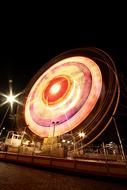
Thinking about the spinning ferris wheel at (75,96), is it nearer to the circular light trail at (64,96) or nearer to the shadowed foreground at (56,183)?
the circular light trail at (64,96)

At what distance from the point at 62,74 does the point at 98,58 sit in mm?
5354

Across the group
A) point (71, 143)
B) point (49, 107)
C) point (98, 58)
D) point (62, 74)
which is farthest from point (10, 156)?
point (98, 58)

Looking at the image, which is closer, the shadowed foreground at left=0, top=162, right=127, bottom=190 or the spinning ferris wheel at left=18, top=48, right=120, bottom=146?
the shadowed foreground at left=0, top=162, right=127, bottom=190

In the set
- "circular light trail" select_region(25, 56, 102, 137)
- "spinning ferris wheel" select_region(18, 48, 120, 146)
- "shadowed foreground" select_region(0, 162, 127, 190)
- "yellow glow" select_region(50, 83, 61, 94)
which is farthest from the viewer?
"yellow glow" select_region(50, 83, 61, 94)

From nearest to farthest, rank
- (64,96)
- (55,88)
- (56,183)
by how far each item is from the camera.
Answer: (56,183), (64,96), (55,88)

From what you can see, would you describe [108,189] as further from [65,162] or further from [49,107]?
[49,107]

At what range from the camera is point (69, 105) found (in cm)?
1859

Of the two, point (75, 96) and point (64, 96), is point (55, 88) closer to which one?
point (64, 96)

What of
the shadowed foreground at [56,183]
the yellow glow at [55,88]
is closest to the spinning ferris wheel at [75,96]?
the yellow glow at [55,88]

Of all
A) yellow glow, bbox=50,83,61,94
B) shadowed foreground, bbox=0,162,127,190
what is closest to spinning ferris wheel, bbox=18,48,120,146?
yellow glow, bbox=50,83,61,94

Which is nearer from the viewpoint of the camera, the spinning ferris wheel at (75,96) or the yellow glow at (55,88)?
the spinning ferris wheel at (75,96)

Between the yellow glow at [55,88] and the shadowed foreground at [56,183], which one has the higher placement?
the yellow glow at [55,88]

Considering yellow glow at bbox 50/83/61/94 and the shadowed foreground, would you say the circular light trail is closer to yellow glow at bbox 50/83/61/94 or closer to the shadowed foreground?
yellow glow at bbox 50/83/61/94

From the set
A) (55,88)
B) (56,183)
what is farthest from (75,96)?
(56,183)
